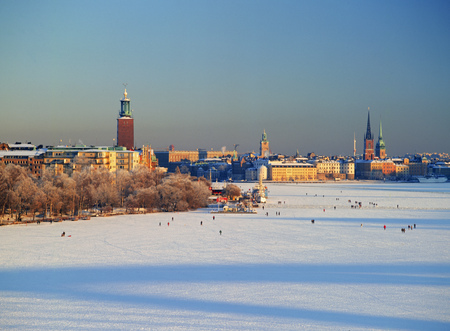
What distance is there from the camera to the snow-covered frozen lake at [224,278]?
695 inches

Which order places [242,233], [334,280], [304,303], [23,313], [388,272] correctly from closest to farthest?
[23,313]
[304,303]
[334,280]
[388,272]
[242,233]

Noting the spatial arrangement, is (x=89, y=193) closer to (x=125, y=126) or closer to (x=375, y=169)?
(x=125, y=126)

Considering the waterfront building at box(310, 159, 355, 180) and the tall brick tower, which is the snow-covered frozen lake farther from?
the waterfront building at box(310, 159, 355, 180)

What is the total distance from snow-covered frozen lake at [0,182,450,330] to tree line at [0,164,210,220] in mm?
6369

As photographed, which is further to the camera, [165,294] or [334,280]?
[334,280]

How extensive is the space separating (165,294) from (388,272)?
381 inches

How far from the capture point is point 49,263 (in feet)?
84.4

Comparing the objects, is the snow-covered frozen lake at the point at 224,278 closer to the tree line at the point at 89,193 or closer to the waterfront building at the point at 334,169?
the tree line at the point at 89,193

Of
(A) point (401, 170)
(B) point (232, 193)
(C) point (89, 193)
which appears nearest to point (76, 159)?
(B) point (232, 193)

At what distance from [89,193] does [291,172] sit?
12656 cm

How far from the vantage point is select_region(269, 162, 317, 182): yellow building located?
17388 cm

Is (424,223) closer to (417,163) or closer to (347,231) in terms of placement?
(347,231)

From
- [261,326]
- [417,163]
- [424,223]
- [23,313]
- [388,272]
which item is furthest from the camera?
[417,163]

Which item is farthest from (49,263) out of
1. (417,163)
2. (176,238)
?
(417,163)
